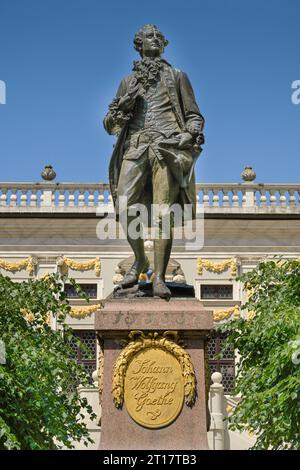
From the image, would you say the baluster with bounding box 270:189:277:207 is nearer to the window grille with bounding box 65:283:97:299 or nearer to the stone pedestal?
the window grille with bounding box 65:283:97:299

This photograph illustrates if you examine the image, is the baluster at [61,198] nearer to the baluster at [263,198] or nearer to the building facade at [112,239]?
the building facade at [112,239]

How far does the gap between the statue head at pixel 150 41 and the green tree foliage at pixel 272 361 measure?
360 cm

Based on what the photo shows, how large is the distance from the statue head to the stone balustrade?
60.1 ft

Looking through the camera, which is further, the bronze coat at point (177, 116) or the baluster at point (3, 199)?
the baluster at point (3, 199)

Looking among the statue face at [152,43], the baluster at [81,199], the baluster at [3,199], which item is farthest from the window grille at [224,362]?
the statue face at [152,43]

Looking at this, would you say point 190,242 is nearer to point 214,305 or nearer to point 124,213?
point 214,305

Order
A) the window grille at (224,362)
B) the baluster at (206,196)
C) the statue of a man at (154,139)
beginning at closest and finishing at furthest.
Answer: the statue of a man at (154,139), the window grille at (224,362), the baluster at (206,196)

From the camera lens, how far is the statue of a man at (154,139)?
8.66 metres

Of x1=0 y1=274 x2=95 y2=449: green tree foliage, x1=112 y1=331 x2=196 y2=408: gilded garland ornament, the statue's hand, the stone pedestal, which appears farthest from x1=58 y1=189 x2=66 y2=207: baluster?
x1=112 y1=331 x2=196 y2=408: gilded garland ornament

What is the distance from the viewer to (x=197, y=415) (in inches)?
311

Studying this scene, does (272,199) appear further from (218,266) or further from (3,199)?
(3,199)
